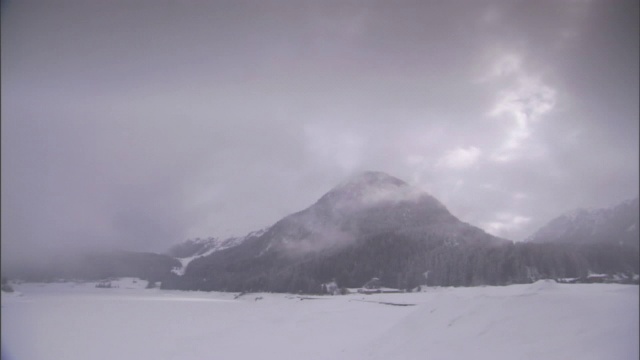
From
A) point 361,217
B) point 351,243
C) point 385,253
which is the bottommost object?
point 385,253

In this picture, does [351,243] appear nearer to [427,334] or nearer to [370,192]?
[370,192]

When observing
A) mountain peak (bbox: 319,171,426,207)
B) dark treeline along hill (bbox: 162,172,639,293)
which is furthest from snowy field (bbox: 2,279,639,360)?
mountain peak (bbox: 319,171,426,207)

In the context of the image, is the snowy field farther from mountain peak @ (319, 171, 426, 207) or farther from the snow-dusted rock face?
mountain peak @ (319, 171, 426, 207)

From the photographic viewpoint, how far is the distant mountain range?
182ft

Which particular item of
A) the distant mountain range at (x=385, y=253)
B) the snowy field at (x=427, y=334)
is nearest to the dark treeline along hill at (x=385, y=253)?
the distant mountain range at (x=385, y=253)

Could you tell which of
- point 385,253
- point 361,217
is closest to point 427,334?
point 385,253

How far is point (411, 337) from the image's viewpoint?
11164mm

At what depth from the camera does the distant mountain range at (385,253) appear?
5541 cm

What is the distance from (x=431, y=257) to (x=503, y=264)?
16.1 metres

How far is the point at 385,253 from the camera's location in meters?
94.4

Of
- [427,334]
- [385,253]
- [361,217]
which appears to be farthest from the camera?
[361,217]

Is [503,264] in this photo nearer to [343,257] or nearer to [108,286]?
[343,257]

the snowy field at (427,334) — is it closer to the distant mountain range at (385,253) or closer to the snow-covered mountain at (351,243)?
the distant mountain range at (385,253)

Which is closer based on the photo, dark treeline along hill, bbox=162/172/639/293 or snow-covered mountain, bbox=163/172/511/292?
dark treeline along hill, bbox=162/172/639/293
